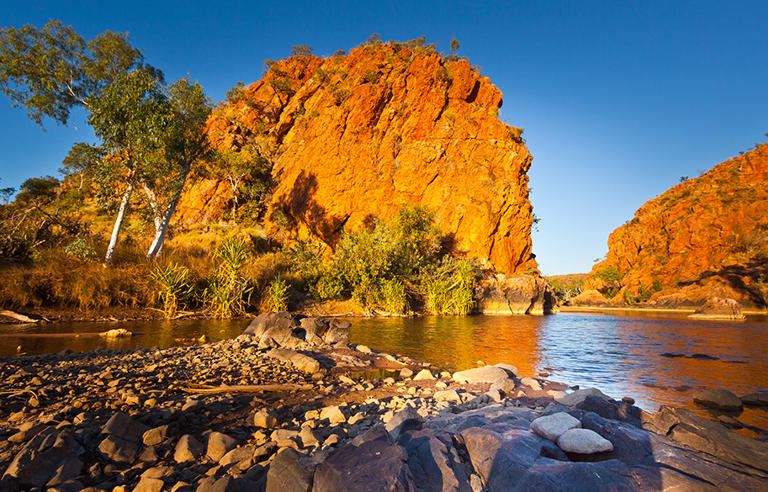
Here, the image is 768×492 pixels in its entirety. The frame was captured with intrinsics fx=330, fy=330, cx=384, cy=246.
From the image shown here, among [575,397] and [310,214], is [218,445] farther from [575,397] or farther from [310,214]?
[310,214]

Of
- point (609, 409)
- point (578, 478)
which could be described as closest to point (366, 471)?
point (578, 478)

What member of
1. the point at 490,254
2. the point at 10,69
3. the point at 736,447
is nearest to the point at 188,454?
the point at 736,447

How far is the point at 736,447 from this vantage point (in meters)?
3.05

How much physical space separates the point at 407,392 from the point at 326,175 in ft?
102

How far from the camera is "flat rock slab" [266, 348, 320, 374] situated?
243 inches

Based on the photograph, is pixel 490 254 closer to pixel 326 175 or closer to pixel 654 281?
pixel 326 175

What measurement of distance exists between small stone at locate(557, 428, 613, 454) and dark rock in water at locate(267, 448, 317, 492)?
220 centimetres

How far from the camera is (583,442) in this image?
113 inches

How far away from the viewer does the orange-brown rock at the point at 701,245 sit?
141 feet

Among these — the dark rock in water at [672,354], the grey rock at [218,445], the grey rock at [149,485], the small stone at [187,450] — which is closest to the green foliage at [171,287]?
the small stone at [187,450]

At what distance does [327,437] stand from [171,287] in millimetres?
13320

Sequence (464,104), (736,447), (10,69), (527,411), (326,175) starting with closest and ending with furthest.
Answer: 1. (736,447)
2. (527,411)
3. (10,69)
4. (326,175)
5. (464,104)

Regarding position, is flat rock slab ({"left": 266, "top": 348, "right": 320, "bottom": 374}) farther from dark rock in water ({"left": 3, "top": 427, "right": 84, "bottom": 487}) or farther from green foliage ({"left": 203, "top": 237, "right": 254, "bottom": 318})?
green foliage ({"left": 203, "top": 237, "right": 254, "bottom": 318})

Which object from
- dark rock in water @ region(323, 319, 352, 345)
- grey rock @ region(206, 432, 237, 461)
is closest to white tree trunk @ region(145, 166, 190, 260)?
dark rock in water @ region(323, 319, 352, 345)
